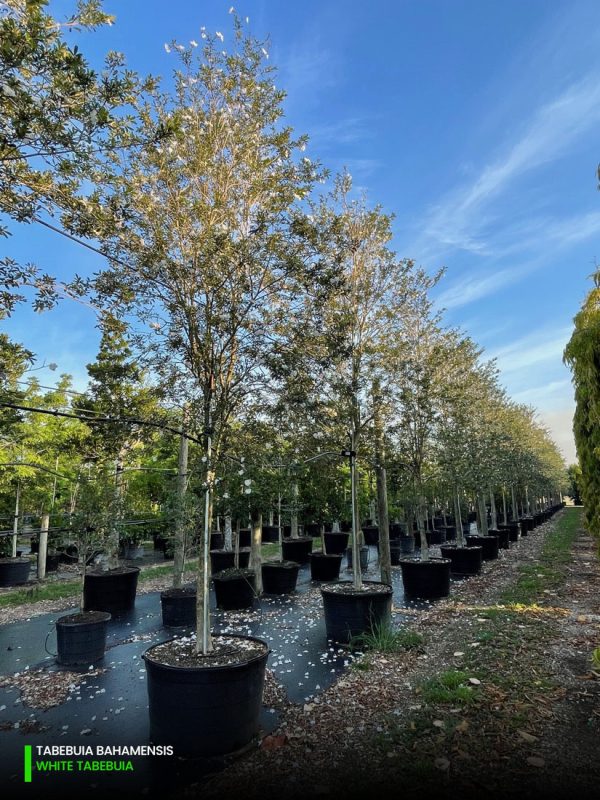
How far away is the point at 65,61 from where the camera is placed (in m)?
2.36

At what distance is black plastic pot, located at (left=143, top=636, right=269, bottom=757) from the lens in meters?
3.17

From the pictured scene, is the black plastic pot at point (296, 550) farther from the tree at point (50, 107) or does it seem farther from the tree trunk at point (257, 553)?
the tree at point (50, 107)

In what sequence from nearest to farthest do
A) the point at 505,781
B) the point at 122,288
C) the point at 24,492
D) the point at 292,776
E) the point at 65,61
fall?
the point at 65,61 < the point at 505,781 < the point at 292,776 < the point at 122,288 < the point at 24,492

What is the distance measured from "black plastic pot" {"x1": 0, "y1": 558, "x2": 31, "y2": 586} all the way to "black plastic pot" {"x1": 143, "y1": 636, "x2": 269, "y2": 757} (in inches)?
384

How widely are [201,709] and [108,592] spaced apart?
16.8 feet

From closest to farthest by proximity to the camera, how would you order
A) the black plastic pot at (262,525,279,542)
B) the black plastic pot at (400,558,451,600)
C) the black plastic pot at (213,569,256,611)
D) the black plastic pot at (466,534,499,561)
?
the black plastic pot at (213,569,256,611)
the black plastic pot at (400,558,451,600)
the black plastic pot at (466,534,499,561)
the black plastic pot at (262,525,279,542)

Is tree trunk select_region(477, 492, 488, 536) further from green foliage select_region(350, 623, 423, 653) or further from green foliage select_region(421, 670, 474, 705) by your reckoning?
green foliage select_region(421, 670, 474, 705)

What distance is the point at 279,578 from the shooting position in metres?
9.06

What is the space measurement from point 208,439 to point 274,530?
15.7 m

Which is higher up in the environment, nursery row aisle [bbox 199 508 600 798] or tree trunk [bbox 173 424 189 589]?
tree trunk [bbox 173 424 189 589]

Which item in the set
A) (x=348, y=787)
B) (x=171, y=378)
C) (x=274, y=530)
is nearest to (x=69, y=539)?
(x=171, y=378)

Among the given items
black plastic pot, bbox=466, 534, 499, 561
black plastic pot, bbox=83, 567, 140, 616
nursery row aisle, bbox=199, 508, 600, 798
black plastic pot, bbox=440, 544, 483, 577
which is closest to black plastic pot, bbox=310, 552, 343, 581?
black plastic pot, bbox=440, 544, 483, 577

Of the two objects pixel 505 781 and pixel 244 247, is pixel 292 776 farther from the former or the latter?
pixel 244 247

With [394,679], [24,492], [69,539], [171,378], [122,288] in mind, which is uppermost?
[122,288]
